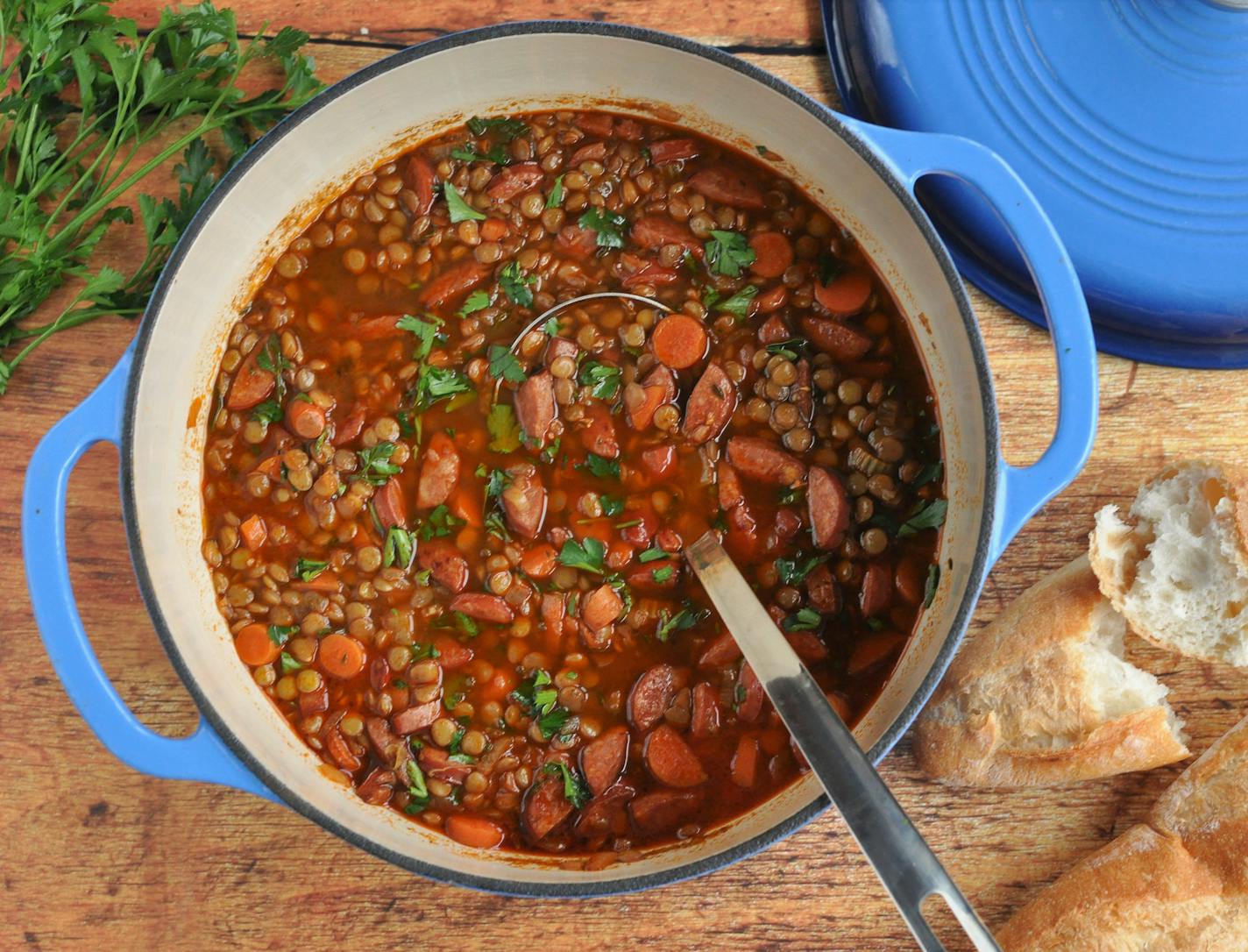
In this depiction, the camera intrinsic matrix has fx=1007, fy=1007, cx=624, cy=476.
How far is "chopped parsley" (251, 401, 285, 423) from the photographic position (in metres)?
2.56

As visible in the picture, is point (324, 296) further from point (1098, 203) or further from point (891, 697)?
point (1098, 203)

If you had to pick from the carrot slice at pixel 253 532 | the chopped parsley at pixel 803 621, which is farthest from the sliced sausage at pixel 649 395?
the carrot slice at pixel 253 532

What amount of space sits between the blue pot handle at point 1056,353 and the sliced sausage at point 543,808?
3.87 ft

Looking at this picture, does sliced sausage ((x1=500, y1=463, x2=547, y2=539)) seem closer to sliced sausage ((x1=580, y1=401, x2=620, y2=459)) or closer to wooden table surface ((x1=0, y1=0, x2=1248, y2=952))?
sliced sausage ((x1=580, y1=401, x2=620, y2=459))

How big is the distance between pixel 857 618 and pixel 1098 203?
4.08 ft

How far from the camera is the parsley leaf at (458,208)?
2553 mm

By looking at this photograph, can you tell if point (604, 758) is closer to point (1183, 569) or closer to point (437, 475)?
point (437, 475)

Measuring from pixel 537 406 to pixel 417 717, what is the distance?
0.82 meters

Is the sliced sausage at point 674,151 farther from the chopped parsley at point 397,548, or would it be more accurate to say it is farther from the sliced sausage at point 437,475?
the chopped parsley at point 397,548

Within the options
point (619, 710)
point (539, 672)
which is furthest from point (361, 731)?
point (619, 710)

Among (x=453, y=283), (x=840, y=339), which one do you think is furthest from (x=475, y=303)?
(x=840, y=339)

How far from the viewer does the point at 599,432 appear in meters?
2.51

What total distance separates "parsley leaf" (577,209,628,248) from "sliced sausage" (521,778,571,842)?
1348 millimetres

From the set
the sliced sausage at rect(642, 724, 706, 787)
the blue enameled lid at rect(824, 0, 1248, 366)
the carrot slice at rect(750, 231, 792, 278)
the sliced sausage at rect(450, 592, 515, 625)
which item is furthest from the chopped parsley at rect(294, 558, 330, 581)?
the blue enameled lid at rect(824, 0, 1248, 366)
